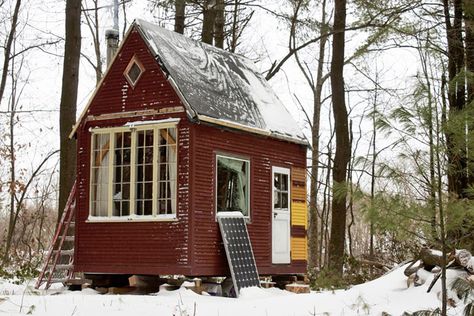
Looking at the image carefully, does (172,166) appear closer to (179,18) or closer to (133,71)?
(133,71)

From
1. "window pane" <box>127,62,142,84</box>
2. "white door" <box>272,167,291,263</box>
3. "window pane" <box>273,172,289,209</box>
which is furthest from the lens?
"window pane" <box>273,172,289,209</box>

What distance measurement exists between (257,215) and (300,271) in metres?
2.15

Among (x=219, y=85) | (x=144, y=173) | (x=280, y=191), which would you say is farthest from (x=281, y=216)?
(x=144, y=173)

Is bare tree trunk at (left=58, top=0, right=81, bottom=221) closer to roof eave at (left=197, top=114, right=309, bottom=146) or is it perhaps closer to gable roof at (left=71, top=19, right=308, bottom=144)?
gable roof at (left=71, top=19, right=308, bottom=144)

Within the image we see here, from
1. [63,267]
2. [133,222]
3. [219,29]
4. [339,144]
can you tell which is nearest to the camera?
[133,222]

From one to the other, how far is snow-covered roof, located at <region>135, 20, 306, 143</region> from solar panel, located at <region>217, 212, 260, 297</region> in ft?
6.10

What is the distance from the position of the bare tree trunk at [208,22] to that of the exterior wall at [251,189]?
5.64m

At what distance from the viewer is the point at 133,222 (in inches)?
531

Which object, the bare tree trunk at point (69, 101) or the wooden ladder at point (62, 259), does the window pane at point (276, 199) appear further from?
the bare tree trunk at point (69, 101)

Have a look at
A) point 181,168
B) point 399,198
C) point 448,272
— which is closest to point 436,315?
point 399,198

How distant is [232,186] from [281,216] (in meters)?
1.65

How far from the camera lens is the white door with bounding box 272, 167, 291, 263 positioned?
1527cm

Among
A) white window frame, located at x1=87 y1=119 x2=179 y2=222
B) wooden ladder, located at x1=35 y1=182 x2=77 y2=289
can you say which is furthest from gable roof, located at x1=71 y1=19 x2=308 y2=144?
wooden ladder, located at x1=35 y1=182 x2=77 y2=289

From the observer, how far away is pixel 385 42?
19.2 m
